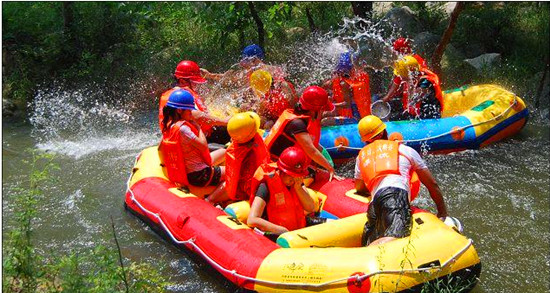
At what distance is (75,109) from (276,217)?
735 cm

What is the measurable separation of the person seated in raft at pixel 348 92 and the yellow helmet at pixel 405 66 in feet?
1.63

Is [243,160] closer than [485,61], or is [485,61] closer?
[243,160]

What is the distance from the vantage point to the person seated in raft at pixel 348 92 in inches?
304

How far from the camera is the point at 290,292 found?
4.24 metres

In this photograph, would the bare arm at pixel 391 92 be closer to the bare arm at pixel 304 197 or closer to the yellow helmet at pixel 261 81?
the yellow helmet at pixel 261 81

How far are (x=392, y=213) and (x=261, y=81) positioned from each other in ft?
9.69

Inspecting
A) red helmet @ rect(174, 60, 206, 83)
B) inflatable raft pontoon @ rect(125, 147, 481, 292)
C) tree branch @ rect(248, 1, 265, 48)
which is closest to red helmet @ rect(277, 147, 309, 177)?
inflatable raft pontoon @ rect(125, 147, 481, 292)

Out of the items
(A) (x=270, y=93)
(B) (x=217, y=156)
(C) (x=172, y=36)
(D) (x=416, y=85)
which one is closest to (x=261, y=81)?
(A) (x=270, y=93)

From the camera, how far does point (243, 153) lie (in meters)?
5.33

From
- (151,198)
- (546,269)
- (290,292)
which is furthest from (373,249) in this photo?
(151,198)

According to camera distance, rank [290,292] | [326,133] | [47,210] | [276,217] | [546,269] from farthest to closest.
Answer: [326,133], [47,210], [546,269], [276,217], [290,292]

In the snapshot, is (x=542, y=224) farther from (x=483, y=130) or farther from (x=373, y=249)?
(x=373, y=249)

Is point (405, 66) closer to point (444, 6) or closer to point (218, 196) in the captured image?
point (218, 196)

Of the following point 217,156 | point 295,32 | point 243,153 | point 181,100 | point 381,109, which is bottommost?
point 295,32
